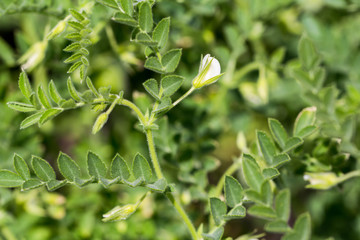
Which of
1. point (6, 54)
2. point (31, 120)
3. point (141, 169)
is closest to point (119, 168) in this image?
point (141, 169)

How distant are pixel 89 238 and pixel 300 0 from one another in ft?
2.05

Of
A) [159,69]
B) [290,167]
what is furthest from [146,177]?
[290,167]

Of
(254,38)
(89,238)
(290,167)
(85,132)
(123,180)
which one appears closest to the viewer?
(123,180)

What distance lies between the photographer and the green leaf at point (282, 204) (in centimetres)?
69

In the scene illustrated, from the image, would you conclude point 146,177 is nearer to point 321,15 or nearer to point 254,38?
point 254,38

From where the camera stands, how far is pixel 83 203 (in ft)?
3.18

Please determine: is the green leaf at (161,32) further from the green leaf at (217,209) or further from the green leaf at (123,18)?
the green leaf at (217,209)

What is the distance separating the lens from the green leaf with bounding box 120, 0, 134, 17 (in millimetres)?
630

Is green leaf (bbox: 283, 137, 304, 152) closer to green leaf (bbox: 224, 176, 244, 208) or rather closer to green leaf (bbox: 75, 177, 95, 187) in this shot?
green leaf (bbox: 224, 176, 244, 208)

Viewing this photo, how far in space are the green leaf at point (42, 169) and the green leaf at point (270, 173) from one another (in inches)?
11.3

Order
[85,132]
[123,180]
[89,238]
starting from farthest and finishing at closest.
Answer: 1. [85,132]
2. [89,238]
3. [123,180]

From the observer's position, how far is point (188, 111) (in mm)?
969

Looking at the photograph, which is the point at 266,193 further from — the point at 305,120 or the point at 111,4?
the point at 111,4

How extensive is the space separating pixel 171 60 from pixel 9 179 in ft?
0.87
